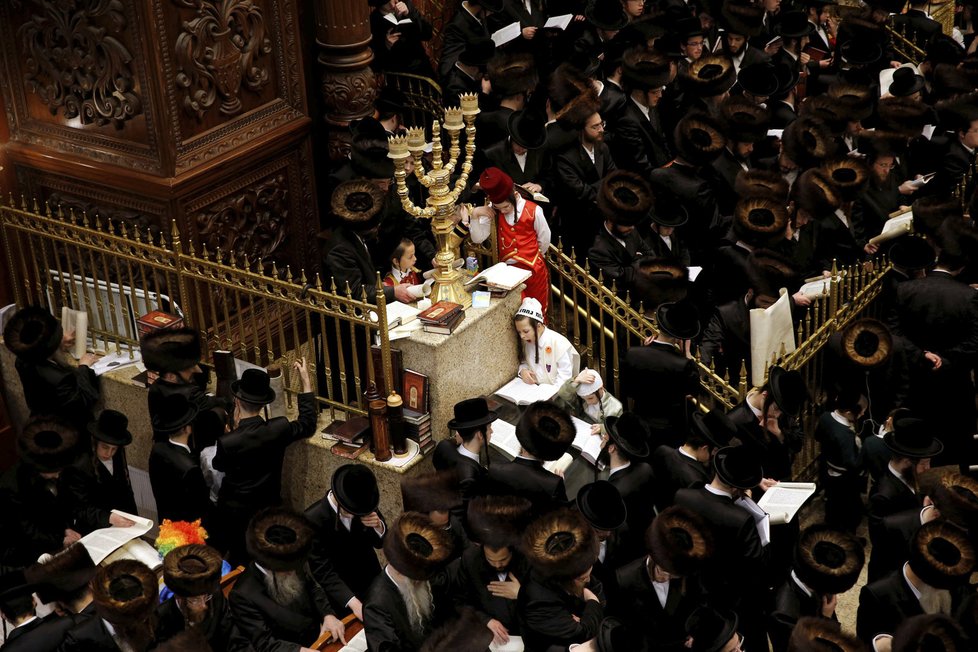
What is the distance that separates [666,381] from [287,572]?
3.28 meters

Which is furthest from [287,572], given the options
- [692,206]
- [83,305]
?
[692,206]

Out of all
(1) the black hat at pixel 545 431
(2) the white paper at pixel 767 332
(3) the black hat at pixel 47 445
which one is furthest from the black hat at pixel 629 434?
(3) the black hat at pixel 47 445

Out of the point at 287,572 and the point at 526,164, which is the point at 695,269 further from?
the point at 287,572

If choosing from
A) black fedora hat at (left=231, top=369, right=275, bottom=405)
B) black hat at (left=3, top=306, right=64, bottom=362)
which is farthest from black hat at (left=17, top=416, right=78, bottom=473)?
black fedora hat at (left=231, top=369, right=275, bottom=405)

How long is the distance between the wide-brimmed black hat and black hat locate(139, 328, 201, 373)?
194 inches

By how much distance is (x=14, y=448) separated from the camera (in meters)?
11.8

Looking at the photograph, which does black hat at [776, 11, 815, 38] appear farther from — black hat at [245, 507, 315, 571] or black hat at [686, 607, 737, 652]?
black hat at [245, 507, 315, 571]

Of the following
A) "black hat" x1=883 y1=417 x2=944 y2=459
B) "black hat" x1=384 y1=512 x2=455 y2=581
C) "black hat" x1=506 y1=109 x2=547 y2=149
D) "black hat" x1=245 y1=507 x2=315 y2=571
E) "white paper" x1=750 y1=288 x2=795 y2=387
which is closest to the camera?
"black hat" x1=384 y1=512 x2=455 y2=581

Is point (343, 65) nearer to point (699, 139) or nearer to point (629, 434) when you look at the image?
point (699, 139)

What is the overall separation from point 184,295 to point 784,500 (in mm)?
4835

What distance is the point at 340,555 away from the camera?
940 centimetres

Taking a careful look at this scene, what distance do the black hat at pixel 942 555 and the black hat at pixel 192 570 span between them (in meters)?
4.35

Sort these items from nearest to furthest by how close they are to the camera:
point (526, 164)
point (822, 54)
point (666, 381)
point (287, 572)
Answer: point (287, 572) < point (666, 381) < point (526, 164) < point (822, 54)

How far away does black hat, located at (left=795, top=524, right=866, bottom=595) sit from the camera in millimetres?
8461
